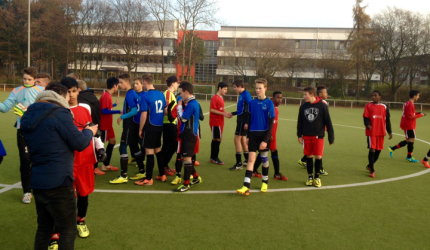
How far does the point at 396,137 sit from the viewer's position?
1332cm

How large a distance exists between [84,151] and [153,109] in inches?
92.5

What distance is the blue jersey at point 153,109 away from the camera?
577cm

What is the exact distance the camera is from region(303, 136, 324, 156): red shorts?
6094 millimetres

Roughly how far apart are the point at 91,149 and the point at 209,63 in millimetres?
61392

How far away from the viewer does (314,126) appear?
20.0 feet

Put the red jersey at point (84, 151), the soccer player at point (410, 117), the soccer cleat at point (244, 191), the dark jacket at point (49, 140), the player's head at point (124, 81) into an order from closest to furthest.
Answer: the dark jacket at point (49, 140)
the red jersey at point (84, 151)
the soccer cleat at point (244, 191)
the player's head at point (124, 81)
the soccer player at point (410, 117)

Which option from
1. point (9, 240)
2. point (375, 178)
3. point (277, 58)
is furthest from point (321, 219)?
point (277, 58)

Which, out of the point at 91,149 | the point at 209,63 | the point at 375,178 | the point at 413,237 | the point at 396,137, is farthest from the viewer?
the point at 209,63

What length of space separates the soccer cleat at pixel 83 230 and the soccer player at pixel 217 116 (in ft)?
14.0

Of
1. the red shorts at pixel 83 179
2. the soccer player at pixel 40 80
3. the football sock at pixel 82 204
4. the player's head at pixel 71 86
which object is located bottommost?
the football sock at pixel 82 204

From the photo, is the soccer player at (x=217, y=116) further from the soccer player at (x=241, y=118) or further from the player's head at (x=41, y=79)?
the player's head at (x=41, y=79)

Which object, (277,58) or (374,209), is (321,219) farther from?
(277,58)

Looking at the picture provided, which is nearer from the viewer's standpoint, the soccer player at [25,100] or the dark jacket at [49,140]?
the dark jacket at [49,140]

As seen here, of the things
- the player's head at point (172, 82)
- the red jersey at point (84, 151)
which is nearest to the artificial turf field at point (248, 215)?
the red jersey at point (84, 151)
